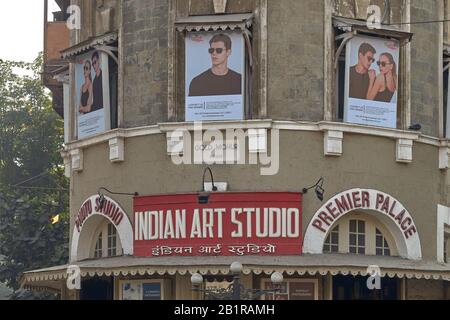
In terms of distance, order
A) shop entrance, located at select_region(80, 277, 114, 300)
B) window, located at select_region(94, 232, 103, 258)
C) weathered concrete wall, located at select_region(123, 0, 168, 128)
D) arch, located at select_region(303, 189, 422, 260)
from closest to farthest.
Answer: arch, located at select_region(303, 189, 422, 260) → weathered concrete wall, located at select_region(123, 0, 168, 128) → shop entrance, located at select_region(80, 277, 114, 300) → window, located at select_region(94, 232, 103, 258)

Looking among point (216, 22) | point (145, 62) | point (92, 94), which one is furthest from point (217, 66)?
point (92, 94)

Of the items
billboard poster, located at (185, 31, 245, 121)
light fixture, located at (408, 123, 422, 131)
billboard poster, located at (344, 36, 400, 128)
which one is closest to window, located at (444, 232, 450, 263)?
light fixture, located at (408, 123, 422, 131)

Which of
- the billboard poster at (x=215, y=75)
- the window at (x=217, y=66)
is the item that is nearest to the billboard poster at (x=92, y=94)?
the window at (x=217, y=66)

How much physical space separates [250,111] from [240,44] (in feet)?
6.28

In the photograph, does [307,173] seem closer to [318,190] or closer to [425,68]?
[318,190]

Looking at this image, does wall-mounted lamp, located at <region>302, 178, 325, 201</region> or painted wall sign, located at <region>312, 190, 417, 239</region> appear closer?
wall-mounted lamp, located at <region>302, 178, 325, 201</region>

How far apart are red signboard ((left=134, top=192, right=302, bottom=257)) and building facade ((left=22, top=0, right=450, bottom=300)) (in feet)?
0.13

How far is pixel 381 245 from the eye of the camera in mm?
47625

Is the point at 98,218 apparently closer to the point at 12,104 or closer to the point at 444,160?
the point at 444,160

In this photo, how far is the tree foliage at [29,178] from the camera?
6356cm

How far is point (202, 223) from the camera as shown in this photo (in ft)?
150

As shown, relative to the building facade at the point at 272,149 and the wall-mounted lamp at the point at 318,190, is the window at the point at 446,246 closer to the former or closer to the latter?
the building facade at the point at 272,149

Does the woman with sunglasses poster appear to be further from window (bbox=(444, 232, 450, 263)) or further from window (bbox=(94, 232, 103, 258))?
window (bbox=(94, 232, 103, 258))

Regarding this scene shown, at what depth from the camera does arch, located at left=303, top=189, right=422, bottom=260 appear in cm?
4594
